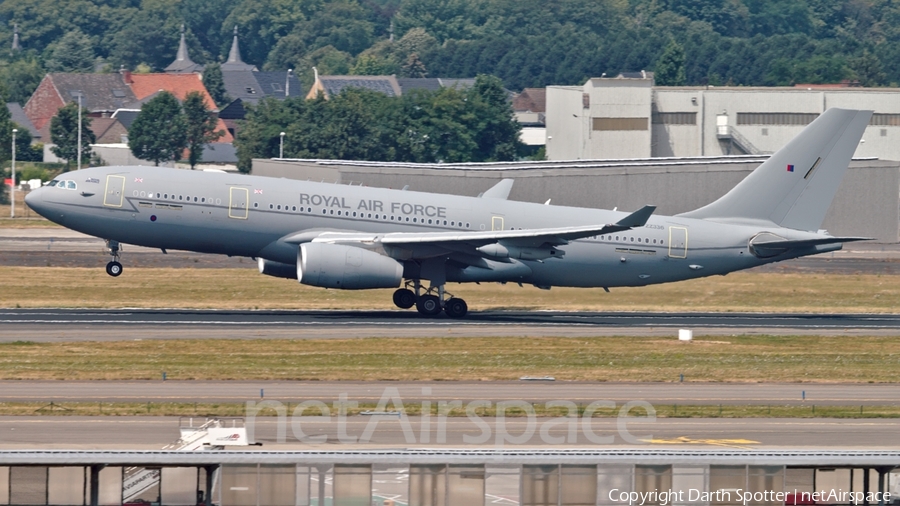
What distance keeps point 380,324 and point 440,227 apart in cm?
519

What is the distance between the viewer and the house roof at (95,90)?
17925 centimetres

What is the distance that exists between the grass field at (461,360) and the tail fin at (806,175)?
8754 millimetres

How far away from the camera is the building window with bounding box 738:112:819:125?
367ft

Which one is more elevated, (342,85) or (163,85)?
(342,85)

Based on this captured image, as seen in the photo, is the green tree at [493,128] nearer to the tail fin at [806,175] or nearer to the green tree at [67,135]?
the green tree at [67,135]

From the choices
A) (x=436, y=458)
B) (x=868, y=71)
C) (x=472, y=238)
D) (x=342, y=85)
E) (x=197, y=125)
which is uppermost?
(x=868, y=71)

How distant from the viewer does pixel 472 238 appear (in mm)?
46500

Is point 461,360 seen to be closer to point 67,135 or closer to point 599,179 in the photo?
point 599,179

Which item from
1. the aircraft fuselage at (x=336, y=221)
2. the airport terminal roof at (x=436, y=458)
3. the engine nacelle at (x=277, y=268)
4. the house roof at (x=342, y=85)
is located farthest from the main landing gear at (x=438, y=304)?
the house roof at (x=342, y=85)

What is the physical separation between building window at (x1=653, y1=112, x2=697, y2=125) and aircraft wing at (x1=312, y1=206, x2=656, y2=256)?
68800 millimetres

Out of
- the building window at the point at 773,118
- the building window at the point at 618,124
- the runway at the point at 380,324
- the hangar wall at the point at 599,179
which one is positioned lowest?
the runway at the point at 380,324

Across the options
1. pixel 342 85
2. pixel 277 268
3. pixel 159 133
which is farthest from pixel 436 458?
pixel 342 85

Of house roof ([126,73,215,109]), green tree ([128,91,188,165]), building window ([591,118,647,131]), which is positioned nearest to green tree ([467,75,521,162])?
green tree ([128,91,188,165])

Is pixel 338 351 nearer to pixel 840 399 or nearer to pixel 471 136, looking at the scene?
pixel 840 399
